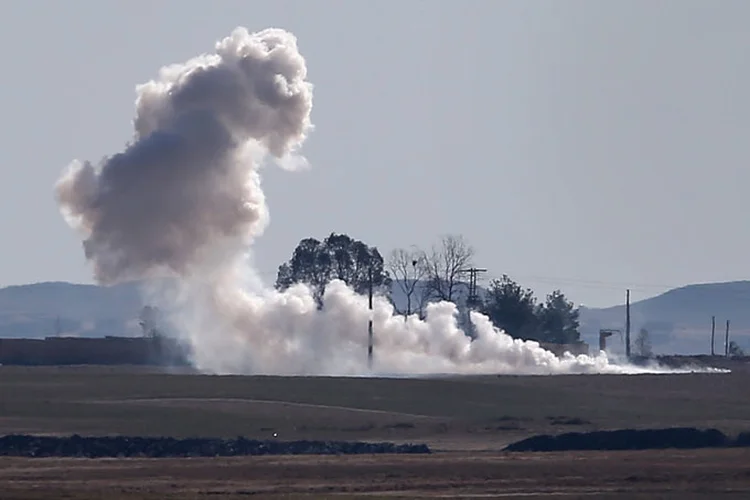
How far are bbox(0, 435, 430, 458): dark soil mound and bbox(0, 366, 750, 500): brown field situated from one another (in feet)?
5.36

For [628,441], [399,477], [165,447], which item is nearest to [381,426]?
[628,441]

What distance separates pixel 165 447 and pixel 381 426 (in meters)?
13.3

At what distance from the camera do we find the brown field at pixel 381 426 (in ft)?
174

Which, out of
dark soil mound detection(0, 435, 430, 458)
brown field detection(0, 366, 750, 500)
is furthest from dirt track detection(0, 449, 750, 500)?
dark soil mound detection(0, 435, 430, 458)

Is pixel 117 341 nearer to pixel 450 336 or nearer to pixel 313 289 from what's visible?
pixel 313 289

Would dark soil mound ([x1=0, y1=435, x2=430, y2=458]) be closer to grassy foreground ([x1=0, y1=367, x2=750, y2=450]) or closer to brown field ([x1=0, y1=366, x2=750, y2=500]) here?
brown field ([x1=0, y1=366, x2=750, y2=500])

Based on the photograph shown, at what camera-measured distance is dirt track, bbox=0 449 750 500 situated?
51375mm

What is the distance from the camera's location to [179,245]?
105 meters

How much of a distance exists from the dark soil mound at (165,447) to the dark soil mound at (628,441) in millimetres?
3749

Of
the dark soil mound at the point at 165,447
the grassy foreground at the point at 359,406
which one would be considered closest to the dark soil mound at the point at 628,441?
the grassy foreground at the point at 359,406

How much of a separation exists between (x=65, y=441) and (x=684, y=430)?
66.1ft

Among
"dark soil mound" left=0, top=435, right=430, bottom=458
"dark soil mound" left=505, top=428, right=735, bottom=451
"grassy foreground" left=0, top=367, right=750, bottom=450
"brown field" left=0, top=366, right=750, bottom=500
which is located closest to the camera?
"brown field" left=0, top=366, right=750, bottom=500

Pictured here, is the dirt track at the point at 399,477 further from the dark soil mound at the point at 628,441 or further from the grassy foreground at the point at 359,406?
the grassy foreground at the point at 359,406

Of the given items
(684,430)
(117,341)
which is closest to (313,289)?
(117,341)
